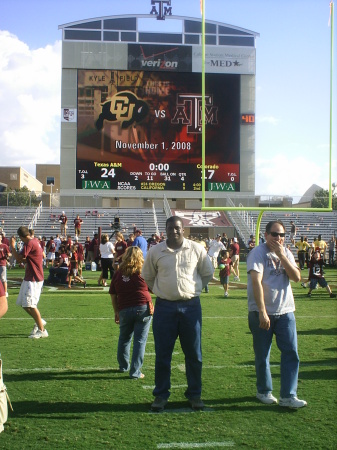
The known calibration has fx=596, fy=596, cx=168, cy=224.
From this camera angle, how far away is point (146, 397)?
5539 millimetres

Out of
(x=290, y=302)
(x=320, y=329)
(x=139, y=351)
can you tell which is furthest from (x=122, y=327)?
(x=320, y=329)

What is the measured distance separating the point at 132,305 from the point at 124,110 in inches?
962

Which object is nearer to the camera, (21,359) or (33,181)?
(21,359)

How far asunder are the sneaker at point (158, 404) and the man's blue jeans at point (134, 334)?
3.76ft

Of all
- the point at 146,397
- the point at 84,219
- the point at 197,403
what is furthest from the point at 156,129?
the point at 197,403

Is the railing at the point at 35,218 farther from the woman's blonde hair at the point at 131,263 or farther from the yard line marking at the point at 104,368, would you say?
the woman's blonde hair at the point at 131,263

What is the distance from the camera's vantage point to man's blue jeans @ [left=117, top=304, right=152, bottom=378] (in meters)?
6.25

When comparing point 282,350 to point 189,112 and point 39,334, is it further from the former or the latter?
point 189,112

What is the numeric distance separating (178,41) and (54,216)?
38.2 ft

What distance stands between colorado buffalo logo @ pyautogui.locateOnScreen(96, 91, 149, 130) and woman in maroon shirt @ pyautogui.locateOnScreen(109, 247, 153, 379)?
23.8 meters

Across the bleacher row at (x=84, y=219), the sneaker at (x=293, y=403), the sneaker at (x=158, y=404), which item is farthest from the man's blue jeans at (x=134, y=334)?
the bleacher row at (x=84, y=219)

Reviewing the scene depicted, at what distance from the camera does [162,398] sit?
512 centimetres

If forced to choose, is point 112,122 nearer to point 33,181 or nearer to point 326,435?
point 326,435

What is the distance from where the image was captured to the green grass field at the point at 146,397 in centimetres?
441
